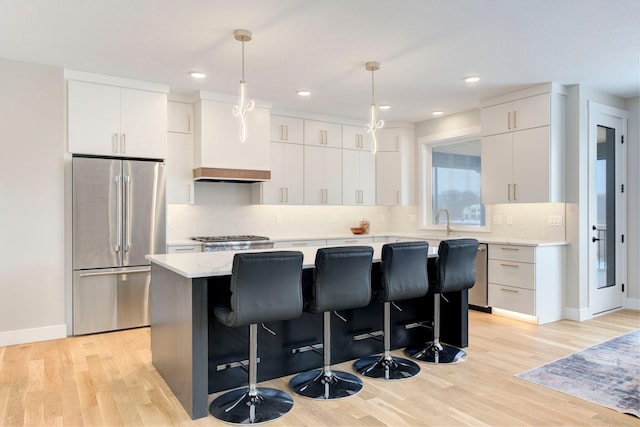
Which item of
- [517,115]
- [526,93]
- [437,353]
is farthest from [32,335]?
[526,93]

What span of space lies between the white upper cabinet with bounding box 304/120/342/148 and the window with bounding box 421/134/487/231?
138 cm

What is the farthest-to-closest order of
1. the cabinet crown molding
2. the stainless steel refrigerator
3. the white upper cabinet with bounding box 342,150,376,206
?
the white upper cabinet with bounding box 342,150,376,206 → the cabinet crown molding → the stainless steel refrigerator

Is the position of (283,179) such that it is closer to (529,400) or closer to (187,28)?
(187,28)

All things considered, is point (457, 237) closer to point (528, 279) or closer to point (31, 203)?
point (528, 279)

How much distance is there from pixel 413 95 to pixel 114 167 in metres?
3.40

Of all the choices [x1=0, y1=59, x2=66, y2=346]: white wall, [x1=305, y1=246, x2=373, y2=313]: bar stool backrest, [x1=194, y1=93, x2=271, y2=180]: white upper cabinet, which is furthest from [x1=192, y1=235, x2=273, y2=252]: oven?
[x1=305, y1=246, x2=373, y2=313]: bar stool backrest

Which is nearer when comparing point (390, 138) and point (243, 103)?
point (243, 103)

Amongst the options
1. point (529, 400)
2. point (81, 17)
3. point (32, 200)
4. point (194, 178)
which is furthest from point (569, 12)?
point (32, 200)

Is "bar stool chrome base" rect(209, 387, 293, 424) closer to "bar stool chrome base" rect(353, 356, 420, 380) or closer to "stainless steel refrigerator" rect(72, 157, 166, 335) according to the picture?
"bar stool chrome base" rect(353, 356, 420, 380)

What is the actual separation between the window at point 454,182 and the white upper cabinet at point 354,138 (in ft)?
2.96

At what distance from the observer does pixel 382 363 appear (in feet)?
10.7

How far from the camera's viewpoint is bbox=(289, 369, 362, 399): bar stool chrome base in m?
2.80

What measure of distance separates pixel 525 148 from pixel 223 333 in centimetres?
387

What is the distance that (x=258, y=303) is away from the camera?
7.97 feet
